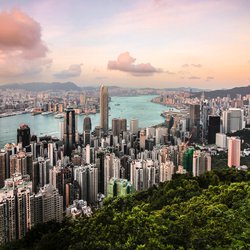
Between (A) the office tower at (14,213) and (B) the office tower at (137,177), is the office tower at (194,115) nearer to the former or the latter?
(B) the office tower at (137,177)

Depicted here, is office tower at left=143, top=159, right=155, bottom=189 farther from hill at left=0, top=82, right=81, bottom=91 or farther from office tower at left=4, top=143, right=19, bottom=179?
hill at left=0, top=82, right=81, bottom=91

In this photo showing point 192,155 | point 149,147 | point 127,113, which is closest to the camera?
point 192,155

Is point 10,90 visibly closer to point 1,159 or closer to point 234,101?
point 1,159

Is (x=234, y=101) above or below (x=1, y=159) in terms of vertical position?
above

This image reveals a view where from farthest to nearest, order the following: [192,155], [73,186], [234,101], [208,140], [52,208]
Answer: [234,101], [208,140], [192,155], [73,186], [52,208]

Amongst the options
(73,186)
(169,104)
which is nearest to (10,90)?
(73,186)

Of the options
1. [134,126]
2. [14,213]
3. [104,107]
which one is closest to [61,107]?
[104,107]
